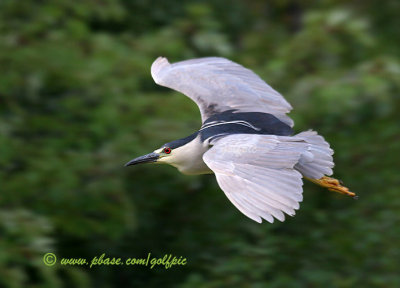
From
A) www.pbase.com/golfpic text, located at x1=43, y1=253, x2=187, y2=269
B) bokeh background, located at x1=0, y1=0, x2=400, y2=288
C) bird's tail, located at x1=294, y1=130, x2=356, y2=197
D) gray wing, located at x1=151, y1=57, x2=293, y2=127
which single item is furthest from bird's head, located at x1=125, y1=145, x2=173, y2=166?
www.pbase.com/golfpic text, located at x1=43, y1=253, x2=187, y2=269

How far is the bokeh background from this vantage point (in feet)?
18.1

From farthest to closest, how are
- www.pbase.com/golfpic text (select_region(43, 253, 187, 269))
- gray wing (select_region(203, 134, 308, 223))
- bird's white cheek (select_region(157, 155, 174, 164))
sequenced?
www.pbase.com/golfpic text (select_region(43, 253, 187, 269)) < bird's white cheek (select_region(157, 155, 174, 164)) < gray wing (select_region(203, 134, 308, 223))

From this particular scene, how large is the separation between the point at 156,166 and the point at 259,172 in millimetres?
1795

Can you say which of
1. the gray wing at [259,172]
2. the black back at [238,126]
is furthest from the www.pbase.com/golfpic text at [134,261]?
the gray wing at [259,172]

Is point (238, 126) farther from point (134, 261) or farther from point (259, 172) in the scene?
point (134, 261)

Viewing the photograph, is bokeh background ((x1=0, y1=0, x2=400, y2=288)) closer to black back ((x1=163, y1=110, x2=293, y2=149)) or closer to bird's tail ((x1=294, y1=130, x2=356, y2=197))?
black back ((x1=163, y1=110, x2=293, y2=149))

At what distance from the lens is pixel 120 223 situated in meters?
5.55

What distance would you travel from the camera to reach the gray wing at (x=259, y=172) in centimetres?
360

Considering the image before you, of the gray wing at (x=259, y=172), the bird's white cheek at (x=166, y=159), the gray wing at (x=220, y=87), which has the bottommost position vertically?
the gray wing at (x=259, y=172)

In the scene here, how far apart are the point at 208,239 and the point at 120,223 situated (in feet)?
3.66

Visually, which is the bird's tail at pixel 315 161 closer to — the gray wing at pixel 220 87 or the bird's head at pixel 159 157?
the gray wing at pixel 220 87

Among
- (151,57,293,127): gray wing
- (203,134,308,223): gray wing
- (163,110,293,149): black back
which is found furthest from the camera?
(151,57,293,127): gray wing

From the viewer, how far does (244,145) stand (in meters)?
4.05

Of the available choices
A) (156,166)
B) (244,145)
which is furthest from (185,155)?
(156,166)
